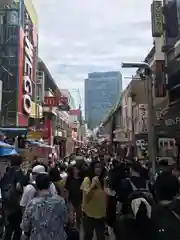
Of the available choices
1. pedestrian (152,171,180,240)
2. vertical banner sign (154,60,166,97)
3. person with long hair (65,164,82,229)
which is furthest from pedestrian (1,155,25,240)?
vertical banner sign (154,60,166,97)

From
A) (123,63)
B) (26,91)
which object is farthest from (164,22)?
(26,91)

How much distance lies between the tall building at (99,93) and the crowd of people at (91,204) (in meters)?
142

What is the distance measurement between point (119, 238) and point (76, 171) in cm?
511

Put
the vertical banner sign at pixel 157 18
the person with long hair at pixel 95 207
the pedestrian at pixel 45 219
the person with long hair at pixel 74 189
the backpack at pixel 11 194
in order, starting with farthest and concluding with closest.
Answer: the vertical banner sign at pixel 157 18 < the person with long hair at pixel 74 189 < the person with long hair at pixel 95 207 < the backpack at pixel 11 194 < the pedestrian at pixel 45 219

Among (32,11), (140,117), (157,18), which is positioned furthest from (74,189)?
(32,11)

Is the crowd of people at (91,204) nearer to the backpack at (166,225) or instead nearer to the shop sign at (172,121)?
the backpack at (166,225)

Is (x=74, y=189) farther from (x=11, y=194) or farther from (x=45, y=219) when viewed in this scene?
(x=45, y=219)

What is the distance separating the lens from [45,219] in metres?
4.35

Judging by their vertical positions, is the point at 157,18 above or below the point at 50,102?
above

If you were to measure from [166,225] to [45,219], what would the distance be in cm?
153

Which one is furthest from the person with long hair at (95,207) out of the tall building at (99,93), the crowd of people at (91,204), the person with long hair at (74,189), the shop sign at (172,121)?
the tall building at (99,93)

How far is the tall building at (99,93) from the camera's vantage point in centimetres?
15288

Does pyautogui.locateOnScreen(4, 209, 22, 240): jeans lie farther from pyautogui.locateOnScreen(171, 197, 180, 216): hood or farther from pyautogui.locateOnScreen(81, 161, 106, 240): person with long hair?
pyautogui.locateOnScreen(171, 197, 180, 216): hood

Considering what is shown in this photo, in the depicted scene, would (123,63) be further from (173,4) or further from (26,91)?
(26,91)
